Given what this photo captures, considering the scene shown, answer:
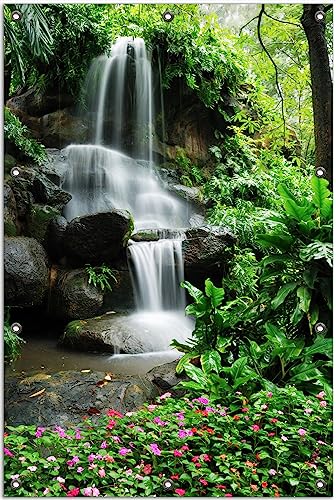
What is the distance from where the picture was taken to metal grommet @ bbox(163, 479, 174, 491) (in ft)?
5.01

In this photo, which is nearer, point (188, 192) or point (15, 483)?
point (15, 483)

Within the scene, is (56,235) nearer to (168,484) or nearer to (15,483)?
(15,483)

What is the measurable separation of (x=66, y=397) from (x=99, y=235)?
2.18 meters

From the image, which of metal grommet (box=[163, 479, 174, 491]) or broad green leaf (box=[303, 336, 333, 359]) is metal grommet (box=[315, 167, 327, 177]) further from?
metal grommet (box=[163, 479, 174, 491])

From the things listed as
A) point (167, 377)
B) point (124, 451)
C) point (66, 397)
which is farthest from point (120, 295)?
point (124, 451)

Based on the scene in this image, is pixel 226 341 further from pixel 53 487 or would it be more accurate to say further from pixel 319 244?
pixel 53 487

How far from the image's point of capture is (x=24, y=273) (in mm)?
3766

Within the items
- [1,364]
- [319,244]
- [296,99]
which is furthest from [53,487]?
[296,99]

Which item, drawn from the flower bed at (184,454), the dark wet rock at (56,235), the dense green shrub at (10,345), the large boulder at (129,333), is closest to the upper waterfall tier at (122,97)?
the dark wet rock at (56,235)

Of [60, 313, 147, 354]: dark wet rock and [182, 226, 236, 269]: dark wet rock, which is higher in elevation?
[182, 226, 236, 269]: dark wet rock

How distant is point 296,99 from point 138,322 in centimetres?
194

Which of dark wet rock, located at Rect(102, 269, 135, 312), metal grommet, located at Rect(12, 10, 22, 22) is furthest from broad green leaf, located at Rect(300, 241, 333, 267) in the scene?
dark wet rock, located at Rect(102, 269, 135, 312)

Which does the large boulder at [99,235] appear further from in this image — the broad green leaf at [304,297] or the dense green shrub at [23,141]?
the broad green leaf at [304,297]

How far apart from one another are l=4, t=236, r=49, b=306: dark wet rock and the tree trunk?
241 centimetres
